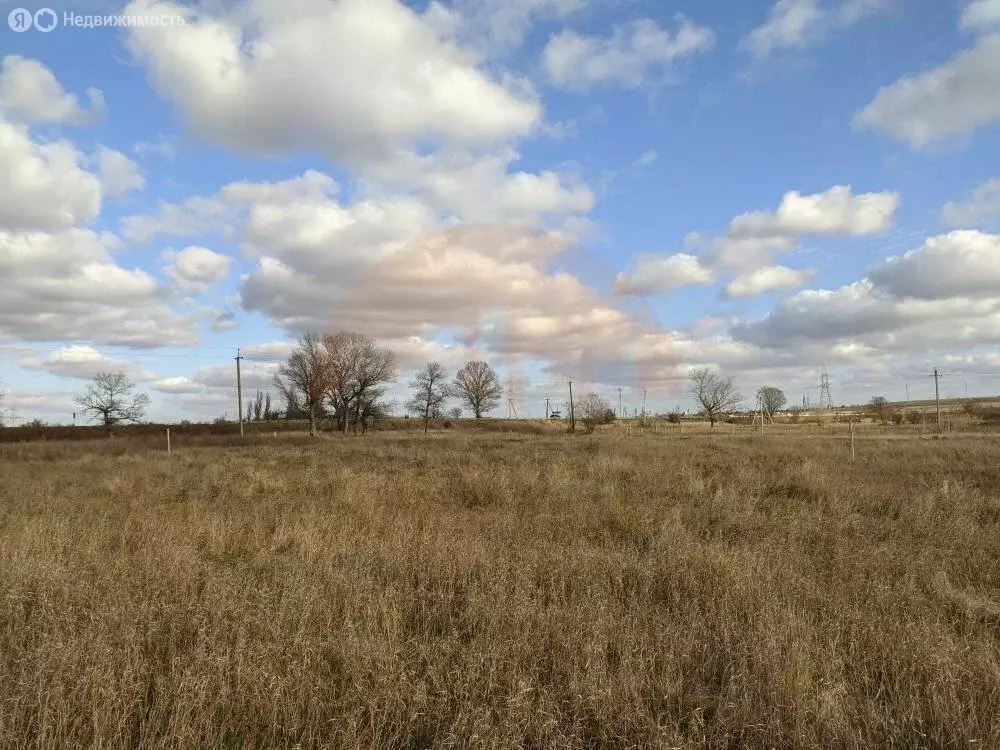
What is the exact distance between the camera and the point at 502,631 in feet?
15.3

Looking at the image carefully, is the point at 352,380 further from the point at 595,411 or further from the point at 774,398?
the point at 774,398

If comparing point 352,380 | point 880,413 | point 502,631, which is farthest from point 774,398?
point 502,631

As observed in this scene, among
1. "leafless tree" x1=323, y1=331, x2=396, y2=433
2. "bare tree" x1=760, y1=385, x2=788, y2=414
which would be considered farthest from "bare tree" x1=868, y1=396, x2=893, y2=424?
"leafless tree" x1=323, y1=331, x2=396, y2=433

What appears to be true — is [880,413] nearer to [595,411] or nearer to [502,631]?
[595,411]

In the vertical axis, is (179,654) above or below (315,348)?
below

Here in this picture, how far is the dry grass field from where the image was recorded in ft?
11.3

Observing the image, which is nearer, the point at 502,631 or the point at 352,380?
the point at 502,631

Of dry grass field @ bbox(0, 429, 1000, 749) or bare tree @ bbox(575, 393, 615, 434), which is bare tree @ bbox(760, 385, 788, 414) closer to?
bare tree @ bbox(575, 393, 615, 434)

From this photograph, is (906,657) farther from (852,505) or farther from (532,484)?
(532,484)

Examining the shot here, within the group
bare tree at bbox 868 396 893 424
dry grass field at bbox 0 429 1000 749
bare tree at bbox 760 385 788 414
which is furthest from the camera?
bare tree at bbox 760 385 788 414

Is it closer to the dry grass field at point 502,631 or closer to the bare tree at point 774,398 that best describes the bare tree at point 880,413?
the bare tree at point 774,398

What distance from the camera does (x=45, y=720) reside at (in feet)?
10.9

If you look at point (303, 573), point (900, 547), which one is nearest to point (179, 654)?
point (303, 573)

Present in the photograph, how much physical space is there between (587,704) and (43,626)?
4375 millimetres
